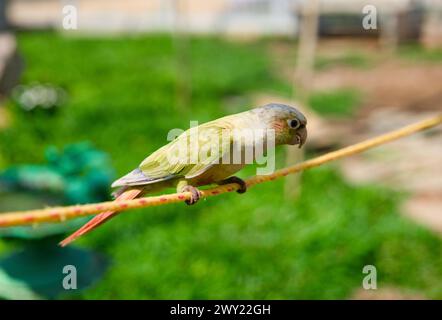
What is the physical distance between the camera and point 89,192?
3.01 meters

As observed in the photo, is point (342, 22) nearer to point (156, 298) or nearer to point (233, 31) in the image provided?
point (233, 31)

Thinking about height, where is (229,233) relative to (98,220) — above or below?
above

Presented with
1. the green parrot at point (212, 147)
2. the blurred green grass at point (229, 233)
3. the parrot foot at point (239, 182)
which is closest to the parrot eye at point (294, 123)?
the green parrot at point (212, 147)

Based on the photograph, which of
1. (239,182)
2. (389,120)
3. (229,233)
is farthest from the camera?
(389,120)

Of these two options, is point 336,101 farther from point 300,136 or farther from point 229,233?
point 300,136

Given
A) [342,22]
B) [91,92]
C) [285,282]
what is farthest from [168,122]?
[342,22]

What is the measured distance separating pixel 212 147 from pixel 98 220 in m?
0.26

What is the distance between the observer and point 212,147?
1.28m

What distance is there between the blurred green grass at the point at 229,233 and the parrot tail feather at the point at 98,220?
1.97m

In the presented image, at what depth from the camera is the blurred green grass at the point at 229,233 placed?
3.38 m

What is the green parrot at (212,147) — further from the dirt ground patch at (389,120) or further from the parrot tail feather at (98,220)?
the dirt ground patch at (389,120)

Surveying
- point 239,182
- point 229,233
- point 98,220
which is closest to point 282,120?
point 239,182

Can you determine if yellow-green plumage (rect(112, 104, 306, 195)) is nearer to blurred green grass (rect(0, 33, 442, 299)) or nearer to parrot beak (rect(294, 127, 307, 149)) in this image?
parrot beak (rect(294, 127, 307, 149))

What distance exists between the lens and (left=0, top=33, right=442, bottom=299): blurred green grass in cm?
338
